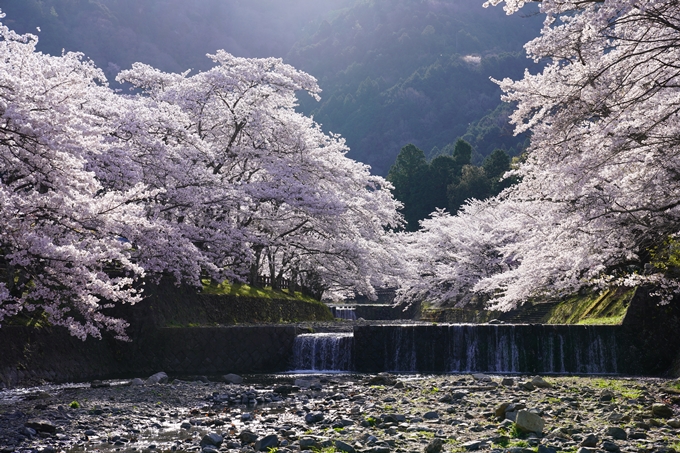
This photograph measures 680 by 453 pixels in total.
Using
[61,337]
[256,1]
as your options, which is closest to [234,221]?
[61,337]

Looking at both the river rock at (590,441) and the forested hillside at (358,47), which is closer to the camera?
the river rock at (590,441)

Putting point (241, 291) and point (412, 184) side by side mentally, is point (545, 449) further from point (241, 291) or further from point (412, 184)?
point (412, 184)

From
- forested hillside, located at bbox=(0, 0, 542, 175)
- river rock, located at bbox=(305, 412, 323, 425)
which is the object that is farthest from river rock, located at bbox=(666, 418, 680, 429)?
forested hillside, located at bbox=(0, 0, 542, 175)

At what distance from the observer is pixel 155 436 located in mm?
8297

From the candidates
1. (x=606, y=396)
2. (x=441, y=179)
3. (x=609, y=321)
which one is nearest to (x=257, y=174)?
(x=609, y=321)

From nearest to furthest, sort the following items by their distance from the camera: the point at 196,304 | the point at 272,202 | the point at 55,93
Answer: the point at 55,93, the point at 196,304, the point at 272,202

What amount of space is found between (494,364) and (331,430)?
9.65 meters

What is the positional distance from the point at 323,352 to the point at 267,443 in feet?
35.1

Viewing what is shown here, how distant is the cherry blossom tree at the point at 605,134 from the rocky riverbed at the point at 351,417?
10.9 feet

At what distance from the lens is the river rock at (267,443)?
724 cm

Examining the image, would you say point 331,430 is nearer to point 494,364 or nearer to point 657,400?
point 657,400

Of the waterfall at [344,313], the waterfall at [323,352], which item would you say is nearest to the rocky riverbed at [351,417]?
the waterfall at [323,352]

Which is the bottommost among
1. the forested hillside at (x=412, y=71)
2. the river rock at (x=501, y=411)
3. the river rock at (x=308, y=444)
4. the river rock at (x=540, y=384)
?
the river rock at (x=308, y=444)

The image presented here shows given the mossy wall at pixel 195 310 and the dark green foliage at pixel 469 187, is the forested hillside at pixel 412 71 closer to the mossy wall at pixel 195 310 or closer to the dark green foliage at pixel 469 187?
the dark green foliage at pixel 469 187
